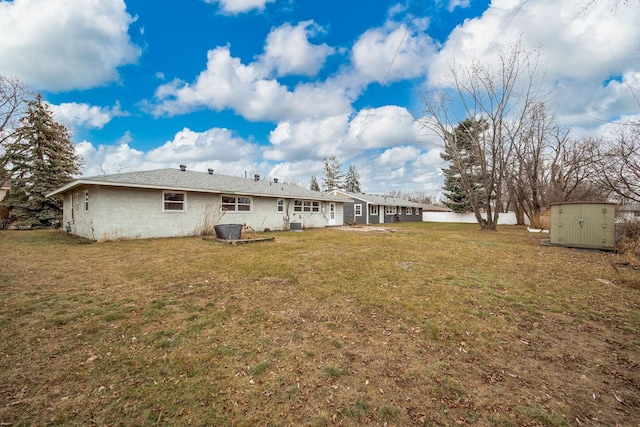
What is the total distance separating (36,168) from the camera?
19.0m

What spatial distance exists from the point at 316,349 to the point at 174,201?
12412mm

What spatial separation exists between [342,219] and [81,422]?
75.4 ft

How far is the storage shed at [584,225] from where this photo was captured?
927 cm

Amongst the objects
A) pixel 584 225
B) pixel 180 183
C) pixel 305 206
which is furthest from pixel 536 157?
pixel 180 183

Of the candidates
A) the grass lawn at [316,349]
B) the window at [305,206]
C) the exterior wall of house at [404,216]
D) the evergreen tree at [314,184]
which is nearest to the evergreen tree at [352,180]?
the evergreen tree at [314,184]

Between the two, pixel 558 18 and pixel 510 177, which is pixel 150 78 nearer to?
pixel 558 18

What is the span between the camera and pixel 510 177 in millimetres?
23297

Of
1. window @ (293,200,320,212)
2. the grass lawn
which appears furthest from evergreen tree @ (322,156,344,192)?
the grass lawn

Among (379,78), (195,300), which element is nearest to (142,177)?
(195,300)

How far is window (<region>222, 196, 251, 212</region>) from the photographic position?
14910 millimetres

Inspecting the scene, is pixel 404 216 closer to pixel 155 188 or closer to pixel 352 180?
pixel 352 180

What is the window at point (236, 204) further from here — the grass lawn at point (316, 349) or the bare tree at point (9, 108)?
the bare tree at point (9, 108)

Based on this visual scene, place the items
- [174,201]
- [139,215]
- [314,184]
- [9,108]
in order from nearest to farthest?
[139,215]
[174,201]
[9,108]
[314,184]

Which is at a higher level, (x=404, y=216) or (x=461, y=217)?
(x=404, y=216)
